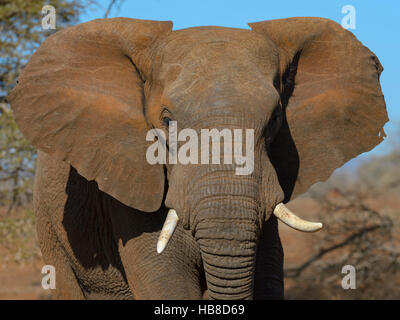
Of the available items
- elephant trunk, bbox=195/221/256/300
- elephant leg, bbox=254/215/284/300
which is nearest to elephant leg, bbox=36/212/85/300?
elephant leg, bbox=254/215/284/300

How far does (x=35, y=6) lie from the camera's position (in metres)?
8.60

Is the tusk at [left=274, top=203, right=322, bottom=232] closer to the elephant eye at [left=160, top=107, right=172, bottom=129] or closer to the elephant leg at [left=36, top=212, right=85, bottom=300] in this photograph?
the elephant eye at [left=160, top=107, right=172, bottom=129]

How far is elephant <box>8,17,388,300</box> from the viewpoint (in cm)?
346

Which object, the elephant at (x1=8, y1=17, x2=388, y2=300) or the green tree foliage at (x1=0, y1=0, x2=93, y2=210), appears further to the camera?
the green tree foliage at (x1=0, y1=0, x2=93, y2=210)

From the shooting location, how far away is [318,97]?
4.01 m

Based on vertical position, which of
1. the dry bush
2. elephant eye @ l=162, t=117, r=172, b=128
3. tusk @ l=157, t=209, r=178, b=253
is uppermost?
elephant eye @ l=162, t=117, r=172, b=128

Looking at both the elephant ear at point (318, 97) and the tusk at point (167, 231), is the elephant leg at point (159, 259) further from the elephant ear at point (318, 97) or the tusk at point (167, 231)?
the elephant ear at point (318, 97)

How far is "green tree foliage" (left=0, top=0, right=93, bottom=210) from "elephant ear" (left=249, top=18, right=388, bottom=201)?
4740mm

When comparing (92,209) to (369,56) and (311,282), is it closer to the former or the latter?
(369,56)

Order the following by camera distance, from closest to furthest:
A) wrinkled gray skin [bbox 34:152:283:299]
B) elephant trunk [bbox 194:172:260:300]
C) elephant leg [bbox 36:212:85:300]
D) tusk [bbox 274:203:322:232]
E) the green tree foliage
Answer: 1. elephant trunk [bbox 194:172:260:300]
2. tusk [bbox 274:203:322:232]
3. wrinkled gray skin [bbox 34:152:283:299]
4. elephant leg [bbox 36:212:85:300]
5. the green tree foliage

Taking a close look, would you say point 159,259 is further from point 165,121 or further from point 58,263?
point 58,263

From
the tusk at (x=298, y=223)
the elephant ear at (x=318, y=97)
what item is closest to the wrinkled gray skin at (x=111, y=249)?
the elephant ear at (x=318, y=97)

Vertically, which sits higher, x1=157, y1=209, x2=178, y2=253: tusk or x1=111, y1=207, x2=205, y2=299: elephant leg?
x1=157, y1=209, x2=178, y2=253: tusk

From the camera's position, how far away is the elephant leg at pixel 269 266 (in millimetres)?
4191
